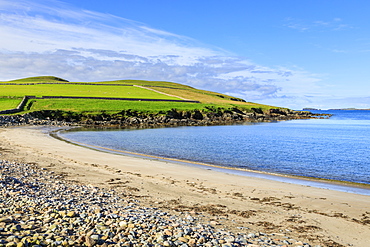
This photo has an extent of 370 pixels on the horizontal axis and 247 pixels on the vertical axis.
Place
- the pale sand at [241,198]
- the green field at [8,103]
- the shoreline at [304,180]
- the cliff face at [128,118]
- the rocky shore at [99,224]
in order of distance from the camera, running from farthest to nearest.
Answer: the green field at [8,103], the cliff face at [128,118], the shoreline at [304,180], the pale sand at [241,198], the rocky shore at [99,224]

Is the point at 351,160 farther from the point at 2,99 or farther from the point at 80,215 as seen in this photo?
the point at 2,99

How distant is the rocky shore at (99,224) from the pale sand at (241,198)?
1.10 meters

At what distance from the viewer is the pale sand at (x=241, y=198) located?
37.5 ft

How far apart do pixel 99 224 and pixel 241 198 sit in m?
8.30

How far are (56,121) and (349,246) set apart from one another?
→ 69.7 meters

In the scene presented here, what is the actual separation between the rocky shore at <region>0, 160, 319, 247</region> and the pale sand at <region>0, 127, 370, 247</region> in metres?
1.10

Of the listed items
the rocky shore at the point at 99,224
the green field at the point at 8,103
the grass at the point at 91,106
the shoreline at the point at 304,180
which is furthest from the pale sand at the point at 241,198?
the grass at the point at 91,106

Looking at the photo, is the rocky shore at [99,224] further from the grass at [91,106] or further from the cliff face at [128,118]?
the grass at [91,106]

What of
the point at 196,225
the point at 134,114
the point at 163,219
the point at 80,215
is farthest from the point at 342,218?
the point at 134,114

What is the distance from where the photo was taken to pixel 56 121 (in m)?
69.3

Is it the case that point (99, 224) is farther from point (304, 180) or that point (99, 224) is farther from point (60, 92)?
point (60, 92)

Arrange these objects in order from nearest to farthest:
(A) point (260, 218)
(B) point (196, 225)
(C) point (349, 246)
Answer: (C) point (349, 246) < (B) point (196, 225) < (A) point (260, 218)

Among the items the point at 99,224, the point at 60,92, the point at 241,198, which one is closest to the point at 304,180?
the point at 241,198

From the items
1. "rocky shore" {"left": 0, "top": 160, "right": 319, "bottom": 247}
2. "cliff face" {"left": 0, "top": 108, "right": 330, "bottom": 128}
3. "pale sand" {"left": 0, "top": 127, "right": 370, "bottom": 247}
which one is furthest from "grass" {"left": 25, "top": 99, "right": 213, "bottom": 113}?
"rocky shore" {"left": 0, "top": 160, "right": 319, "bottom": 247}
